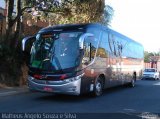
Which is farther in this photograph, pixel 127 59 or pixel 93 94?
pixel 127 59

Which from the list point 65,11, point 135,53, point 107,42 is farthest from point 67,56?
point 135,53

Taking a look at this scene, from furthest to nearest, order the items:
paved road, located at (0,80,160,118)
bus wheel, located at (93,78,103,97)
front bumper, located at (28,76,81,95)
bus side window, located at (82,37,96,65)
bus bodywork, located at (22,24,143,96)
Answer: bus wheel, located at (93,78,103,97), bus side window, located at (82,37,96,65), bus bodywork, located at (22,24,143,96), front bumper, located at (28,76,81,95), paved road, located at (0,80,160,118)

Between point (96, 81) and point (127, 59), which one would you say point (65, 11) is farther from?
point (96, 81)

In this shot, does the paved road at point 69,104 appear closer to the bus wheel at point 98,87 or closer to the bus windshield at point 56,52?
the bus wheel at point 98,87

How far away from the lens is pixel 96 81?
1591 cm

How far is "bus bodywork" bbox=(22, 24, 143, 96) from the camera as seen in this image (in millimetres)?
14172

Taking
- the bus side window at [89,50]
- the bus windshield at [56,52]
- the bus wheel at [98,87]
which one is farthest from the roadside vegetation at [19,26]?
the bus side window at [89,50]

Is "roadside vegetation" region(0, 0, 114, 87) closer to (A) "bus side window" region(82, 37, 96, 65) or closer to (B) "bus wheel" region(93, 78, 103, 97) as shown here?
(B) "bus wheel" region(93, 78, 103, 97)

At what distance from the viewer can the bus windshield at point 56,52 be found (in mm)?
14305

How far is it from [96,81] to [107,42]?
2623 millimetres

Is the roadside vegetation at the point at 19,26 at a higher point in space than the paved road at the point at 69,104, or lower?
higher

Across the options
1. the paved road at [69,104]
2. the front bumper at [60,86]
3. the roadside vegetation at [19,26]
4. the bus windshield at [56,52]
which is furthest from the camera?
the roadside vegetation at [19,26]

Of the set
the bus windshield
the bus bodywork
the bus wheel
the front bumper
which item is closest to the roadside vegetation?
the bus bodywork

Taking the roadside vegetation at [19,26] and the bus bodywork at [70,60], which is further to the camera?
the roadside vegetation at [19,26]
